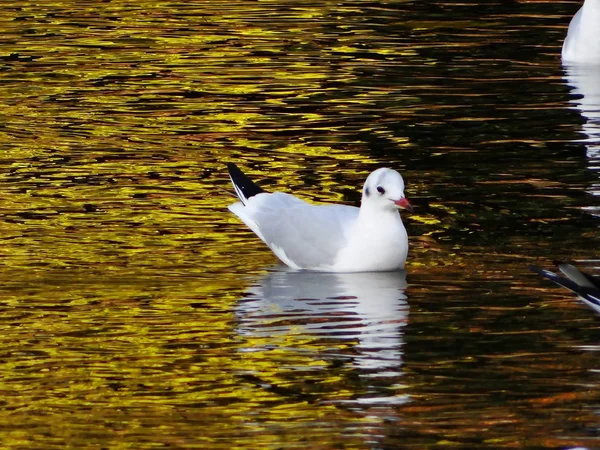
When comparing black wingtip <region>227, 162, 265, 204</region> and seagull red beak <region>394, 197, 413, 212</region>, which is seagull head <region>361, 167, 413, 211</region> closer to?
seagull red beak <region>394, 197, 413, 212</region>

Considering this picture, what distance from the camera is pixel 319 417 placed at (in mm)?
7219

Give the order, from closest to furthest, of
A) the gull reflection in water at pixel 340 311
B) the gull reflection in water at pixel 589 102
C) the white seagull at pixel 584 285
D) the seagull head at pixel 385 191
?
the white seagull at pixel 584 285
the gull reflection in water at pixel 340 311
the seagull head at pixel 385 191
the gull reflection in water at pixel 589 102

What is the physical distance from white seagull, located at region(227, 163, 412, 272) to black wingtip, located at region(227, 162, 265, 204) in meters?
0.52

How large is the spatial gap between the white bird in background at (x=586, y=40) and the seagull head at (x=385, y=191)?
724 cm

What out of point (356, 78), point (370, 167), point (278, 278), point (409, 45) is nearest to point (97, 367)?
point (278, 278)

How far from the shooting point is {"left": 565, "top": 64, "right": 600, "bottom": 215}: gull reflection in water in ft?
40.4

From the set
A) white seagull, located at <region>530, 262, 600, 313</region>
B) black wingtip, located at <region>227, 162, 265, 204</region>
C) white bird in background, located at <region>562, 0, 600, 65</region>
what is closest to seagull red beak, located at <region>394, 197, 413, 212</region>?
black wingtip, located at <region>227, 162, 265, 204</region>

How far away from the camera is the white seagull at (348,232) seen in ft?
31.6

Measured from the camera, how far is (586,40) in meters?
16.5

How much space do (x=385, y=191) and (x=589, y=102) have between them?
207 inches

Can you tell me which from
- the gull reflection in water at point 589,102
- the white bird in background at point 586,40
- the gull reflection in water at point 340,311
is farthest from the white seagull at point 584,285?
the white bird in background at point 586,40

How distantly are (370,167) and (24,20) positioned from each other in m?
8.66

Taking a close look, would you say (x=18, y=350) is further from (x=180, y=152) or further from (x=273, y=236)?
(x=180, y=152)

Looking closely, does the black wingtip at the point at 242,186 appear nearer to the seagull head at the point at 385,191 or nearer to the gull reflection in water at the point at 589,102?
the seagull head at the point at 385,191
